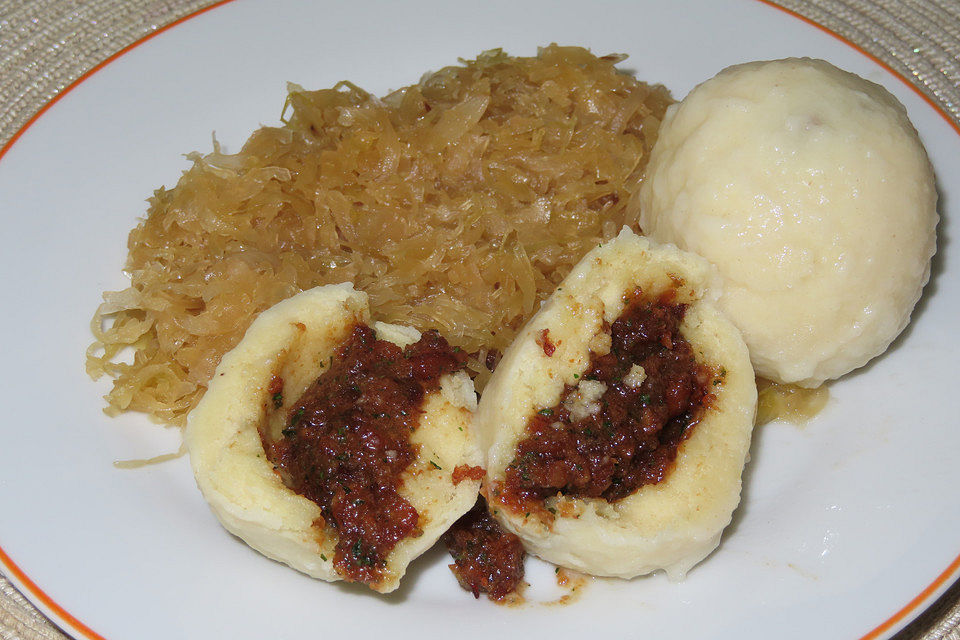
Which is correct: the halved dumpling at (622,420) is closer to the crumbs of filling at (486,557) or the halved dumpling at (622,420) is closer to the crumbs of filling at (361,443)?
the crumbs of filling at (486,557)

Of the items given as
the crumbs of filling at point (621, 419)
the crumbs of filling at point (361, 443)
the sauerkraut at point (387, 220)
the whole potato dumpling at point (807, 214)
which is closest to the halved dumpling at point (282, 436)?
the crumbs of filling at point (361, 443)

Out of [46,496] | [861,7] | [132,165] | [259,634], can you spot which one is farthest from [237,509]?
[861,7]

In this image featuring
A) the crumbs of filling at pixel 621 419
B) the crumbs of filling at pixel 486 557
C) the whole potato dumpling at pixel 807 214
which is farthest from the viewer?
the whole potato dumpling at pixel 807 214

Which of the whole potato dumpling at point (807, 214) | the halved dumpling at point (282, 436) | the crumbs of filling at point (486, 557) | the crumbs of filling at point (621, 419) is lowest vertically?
the crumbs of filling at point (486, 557)

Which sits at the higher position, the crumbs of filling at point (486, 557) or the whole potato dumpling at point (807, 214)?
the whole potato dumpling at point (807, 214)

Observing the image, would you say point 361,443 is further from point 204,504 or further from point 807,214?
point 807,214

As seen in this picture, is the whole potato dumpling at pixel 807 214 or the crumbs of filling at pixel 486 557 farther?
the whole potato dumpling at pixel 807 214

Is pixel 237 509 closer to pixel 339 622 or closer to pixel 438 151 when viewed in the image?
pixel 339 622
